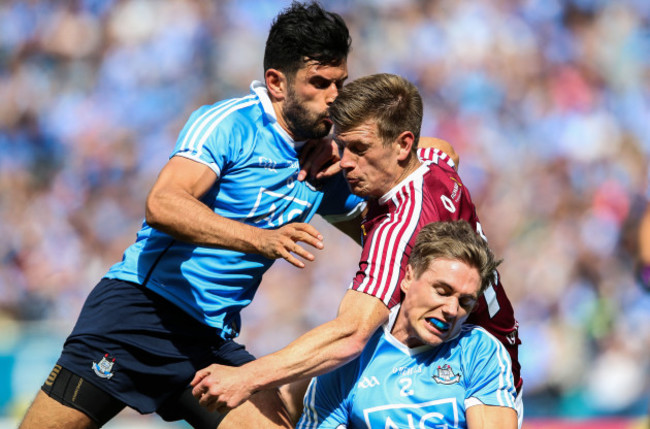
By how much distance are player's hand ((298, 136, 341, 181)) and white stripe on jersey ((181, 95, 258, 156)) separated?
382mm

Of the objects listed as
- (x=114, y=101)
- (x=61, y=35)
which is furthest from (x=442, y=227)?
(x=61, y=35)

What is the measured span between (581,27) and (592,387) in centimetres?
433

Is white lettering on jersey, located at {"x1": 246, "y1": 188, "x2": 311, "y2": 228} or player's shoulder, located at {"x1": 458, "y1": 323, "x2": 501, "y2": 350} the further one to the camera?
white lettering on jersey, located at {"x1": 246, "y1": 188, "x2": 311, "y2": 228}

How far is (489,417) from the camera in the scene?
10.2ft

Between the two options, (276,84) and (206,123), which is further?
(276,84)

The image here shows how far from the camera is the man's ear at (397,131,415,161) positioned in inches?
137

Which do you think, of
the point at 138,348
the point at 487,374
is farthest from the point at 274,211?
the point at 487,374

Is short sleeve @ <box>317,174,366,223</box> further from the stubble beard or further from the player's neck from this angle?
the player's neck

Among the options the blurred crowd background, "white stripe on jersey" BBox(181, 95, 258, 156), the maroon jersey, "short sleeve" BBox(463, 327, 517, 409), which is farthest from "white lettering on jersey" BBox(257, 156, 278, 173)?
the blurred crowd background

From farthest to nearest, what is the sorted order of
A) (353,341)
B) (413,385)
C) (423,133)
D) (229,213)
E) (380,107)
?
(423,133)
(229,213)
(380,107)
(413,385)
(353,341)

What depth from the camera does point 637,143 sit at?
9281 mm

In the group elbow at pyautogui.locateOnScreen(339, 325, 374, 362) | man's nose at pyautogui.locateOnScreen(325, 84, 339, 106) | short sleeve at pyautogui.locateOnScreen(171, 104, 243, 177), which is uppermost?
man's nose at pyautogui.locateOnScreen(325, 84, 339, 106)

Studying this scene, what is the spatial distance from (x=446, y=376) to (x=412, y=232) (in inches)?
23.5

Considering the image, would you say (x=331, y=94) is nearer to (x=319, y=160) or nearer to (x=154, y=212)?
(x=319, y=160)
